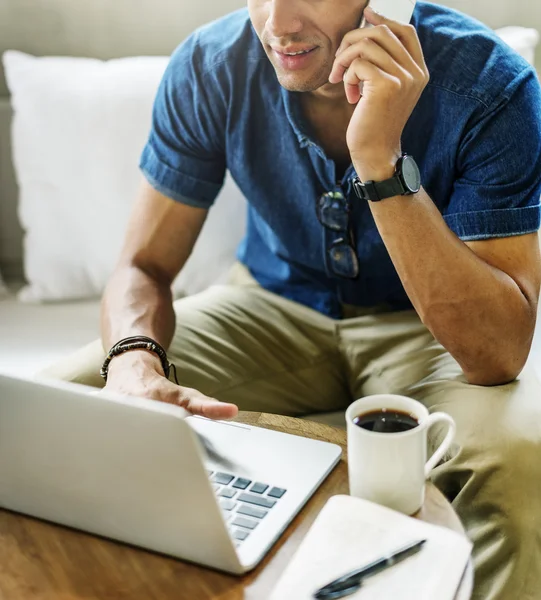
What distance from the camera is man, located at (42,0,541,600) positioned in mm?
1136

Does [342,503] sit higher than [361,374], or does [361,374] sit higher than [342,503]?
[342,503]

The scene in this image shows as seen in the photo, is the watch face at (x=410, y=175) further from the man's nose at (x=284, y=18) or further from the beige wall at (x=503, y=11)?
the beige wall at (x=503, y=11)

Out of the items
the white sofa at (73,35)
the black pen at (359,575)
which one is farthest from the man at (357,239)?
the white sofa at (73,35)

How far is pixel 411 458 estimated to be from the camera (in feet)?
2.68

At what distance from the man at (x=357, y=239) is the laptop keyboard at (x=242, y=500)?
0.10m

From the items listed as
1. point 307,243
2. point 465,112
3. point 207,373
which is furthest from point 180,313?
point 465,112

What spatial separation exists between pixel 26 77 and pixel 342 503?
1335mm

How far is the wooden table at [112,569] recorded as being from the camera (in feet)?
2.51

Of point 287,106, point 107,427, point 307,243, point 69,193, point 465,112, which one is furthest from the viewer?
point 69,193

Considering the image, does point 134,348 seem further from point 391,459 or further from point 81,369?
point 391,459

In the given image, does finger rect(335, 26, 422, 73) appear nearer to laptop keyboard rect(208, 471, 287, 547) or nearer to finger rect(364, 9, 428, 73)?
finger rect(364, 9, 428, 73)

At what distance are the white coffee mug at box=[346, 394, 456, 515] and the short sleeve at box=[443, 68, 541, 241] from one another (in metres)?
0.45

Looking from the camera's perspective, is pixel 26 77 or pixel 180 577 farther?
pixel 26 77

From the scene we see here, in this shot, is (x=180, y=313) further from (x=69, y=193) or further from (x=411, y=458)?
(x=411, y=458)
